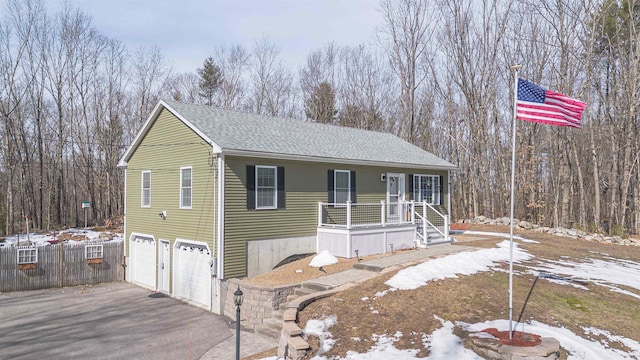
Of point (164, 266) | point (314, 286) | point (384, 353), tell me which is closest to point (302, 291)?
point (314, 286)

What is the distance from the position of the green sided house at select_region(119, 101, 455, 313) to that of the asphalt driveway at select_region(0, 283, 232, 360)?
3.46ft

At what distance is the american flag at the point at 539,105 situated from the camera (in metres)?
7.30

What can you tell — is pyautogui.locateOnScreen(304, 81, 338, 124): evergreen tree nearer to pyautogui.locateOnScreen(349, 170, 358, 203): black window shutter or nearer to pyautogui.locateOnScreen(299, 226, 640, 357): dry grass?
pyautogui.locateOnScreen(349, 170, 358, 203): black window shutter

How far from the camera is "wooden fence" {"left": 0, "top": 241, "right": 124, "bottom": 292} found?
14531mm

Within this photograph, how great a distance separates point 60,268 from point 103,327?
6.34 meters

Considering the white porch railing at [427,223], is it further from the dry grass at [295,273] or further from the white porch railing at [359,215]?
the dry grass at [295,273]

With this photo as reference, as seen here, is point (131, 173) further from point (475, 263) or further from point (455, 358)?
point (455, 358)

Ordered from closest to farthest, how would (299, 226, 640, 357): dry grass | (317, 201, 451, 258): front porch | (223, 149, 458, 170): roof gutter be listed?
(299, 226, 640, 357): dry grass < (223, 149, 458, 170): roof gutter < (317, 201, 451, 258): front porch

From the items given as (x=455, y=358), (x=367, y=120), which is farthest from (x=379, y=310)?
(x=367, y=120)

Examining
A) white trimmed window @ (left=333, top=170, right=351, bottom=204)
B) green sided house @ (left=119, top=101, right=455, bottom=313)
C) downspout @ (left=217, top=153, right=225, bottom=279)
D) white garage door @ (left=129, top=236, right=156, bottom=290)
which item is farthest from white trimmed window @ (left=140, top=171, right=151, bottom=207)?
white trimmed window @ (left=333, top=170, right=351, bottom=204)

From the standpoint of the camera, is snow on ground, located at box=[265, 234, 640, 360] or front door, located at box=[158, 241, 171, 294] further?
front door, located at box=[158, 241, 171, 294]

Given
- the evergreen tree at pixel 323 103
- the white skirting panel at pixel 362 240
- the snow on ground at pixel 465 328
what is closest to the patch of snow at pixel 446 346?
the snow on ground at pixel 465 328

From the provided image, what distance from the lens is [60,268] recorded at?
15344mm

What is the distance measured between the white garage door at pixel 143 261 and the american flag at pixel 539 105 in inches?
515
